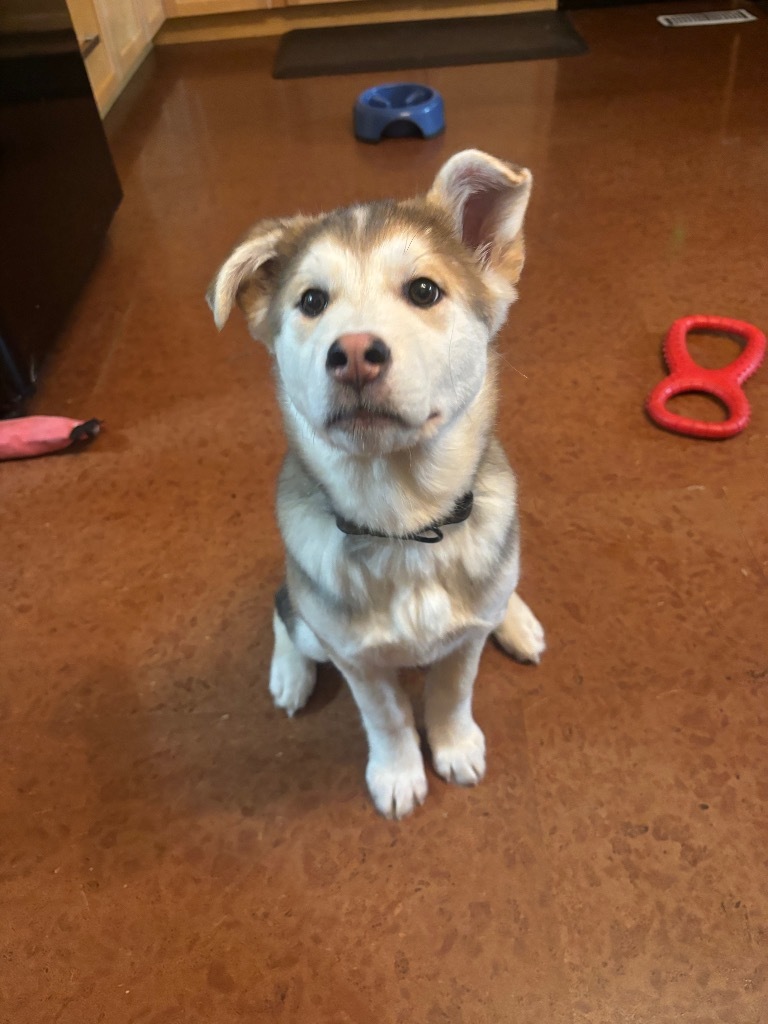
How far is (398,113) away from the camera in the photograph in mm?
3518

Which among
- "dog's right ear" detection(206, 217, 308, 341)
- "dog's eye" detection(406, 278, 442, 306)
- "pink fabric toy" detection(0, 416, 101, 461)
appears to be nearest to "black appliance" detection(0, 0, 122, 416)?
"pink fabric toy" detection(0, 416, 101, 461)

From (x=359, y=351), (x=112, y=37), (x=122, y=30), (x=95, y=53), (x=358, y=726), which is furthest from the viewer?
(x=122, y=30)

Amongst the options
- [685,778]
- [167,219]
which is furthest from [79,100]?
[685,778]

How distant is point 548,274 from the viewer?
2.73 metres

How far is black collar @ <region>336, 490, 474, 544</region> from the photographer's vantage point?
1.16 meters

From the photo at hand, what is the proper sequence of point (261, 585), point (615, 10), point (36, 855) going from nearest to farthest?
point (36, 855) → point (261, 585) → point (615, 10)

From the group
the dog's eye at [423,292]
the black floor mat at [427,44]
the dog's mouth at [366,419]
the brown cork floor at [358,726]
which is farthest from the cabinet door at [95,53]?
the dog's mouth at [366,419]

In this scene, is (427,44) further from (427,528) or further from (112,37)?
(427,528)

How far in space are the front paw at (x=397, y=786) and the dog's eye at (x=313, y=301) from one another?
82 cm

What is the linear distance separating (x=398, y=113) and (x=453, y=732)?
297 cm

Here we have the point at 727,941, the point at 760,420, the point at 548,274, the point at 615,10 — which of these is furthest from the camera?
the point at 615,10

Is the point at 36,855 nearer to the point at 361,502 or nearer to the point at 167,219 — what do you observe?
the point at 361,502

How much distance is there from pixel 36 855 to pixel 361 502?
93cm

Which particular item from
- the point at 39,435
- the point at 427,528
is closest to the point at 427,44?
the point at 39,435
